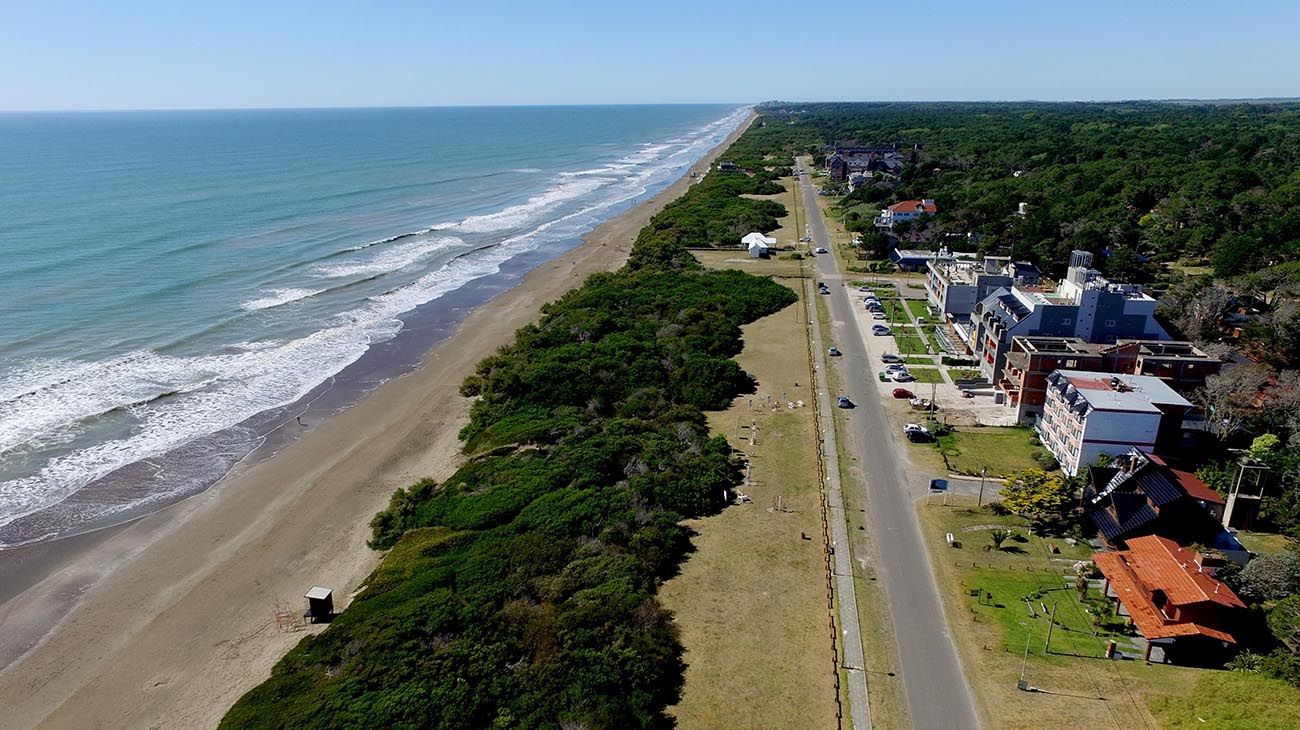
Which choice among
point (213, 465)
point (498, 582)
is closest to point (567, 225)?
point (213, 465)

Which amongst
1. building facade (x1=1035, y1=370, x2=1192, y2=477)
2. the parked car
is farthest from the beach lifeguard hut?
building facade (x1=1035, y1=370, x2=1192, y2=477)

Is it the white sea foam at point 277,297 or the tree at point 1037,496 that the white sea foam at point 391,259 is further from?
the tree at point 1037,496

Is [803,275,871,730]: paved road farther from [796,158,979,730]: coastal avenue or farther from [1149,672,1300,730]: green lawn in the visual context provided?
[1149,672,1300,730]: green lawn

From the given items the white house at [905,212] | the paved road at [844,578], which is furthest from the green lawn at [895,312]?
the white house at [905,212]

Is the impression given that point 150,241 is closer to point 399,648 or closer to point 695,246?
point 695,246

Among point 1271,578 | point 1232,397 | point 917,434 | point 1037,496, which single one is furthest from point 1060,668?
point 1232,397
